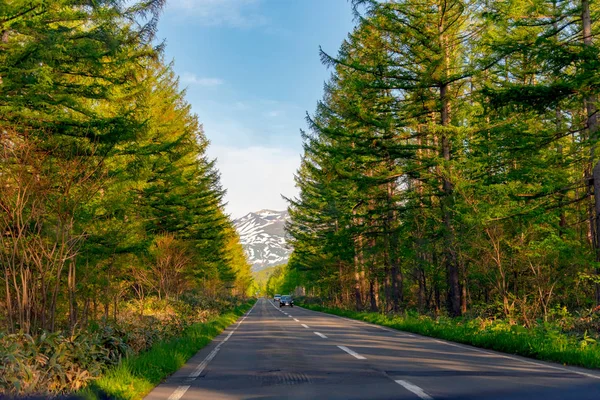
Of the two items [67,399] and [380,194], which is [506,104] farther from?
[380,194]

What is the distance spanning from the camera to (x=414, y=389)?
→ 648 cm

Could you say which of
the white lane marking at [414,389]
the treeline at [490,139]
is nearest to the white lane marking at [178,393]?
the white lane marking at [414,389]

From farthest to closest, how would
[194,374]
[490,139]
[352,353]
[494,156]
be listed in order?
[490,139] < [494,156] < [352,353] < [194,374]

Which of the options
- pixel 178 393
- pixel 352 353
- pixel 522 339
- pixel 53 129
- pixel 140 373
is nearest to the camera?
pixel 178 393

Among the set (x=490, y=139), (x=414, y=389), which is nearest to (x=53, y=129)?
(x=414, y=389)

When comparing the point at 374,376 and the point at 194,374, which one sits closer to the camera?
the point at 374,376

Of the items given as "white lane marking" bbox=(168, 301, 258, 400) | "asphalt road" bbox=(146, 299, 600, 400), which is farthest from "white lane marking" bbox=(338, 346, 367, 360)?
"white lane marking" bbox=(168, 301, 258, 400)

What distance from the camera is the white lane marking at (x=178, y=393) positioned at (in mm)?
6434

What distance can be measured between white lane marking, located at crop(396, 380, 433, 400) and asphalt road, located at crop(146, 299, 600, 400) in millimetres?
12

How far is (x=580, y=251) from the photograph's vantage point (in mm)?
16266

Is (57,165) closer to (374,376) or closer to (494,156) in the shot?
(374,376)

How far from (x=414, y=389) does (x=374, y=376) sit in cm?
128

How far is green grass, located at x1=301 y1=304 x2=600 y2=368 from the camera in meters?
9.16

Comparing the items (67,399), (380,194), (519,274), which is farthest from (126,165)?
(380,194)
